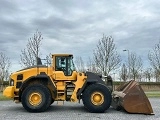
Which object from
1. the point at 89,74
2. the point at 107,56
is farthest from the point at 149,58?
the point at 89,74

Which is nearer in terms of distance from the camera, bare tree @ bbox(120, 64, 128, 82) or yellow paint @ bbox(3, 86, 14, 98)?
yellow paint @ bbox(3, 86, 14, 98)

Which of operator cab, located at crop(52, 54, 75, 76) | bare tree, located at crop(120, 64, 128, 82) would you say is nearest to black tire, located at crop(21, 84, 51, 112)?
operator cab, located at crop(52, 54, 75, 76)

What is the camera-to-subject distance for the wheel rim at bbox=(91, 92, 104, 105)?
43.9 feet

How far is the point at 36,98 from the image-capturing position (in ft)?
43.9

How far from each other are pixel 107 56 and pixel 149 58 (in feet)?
35.6

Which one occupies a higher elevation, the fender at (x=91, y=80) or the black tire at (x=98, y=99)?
the fender at (x=91, y=80)

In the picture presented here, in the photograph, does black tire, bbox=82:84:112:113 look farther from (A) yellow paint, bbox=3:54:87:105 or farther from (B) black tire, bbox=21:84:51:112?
(B) black tire, bbox=21:84:51:112

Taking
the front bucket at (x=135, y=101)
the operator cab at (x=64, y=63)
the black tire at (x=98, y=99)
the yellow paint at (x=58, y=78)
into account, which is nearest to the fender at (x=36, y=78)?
the yellow paint at (x=58, y=78)

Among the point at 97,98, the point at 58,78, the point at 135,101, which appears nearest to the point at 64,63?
the point at 58,78

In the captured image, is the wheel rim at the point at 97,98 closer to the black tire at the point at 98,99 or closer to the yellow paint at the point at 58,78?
the black tire at the point at 98,99

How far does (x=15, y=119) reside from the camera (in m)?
10.9

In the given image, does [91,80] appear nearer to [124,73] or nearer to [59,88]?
[59,88]

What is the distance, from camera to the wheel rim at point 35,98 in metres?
13.3

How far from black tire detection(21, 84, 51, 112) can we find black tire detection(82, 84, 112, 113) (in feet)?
5.84
